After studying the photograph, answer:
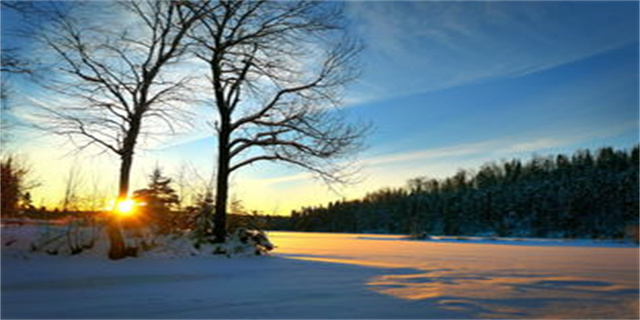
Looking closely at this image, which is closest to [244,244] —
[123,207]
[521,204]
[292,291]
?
[123,207]

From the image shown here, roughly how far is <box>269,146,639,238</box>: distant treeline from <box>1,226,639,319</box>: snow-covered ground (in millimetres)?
57028

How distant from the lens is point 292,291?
289 inches

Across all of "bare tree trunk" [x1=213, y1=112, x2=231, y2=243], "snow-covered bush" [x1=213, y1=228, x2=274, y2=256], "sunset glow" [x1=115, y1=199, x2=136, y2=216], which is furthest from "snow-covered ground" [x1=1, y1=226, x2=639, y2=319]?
"bare tree trunk" [x1=213, y1=112, x2=231, y2=243]

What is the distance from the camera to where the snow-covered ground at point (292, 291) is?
18.8 ft

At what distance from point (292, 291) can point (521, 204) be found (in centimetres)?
8876

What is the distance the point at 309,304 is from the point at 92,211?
8.47m

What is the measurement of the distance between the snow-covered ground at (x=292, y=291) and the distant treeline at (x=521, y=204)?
57.0m

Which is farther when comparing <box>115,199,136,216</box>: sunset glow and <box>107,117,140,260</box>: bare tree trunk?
<box>115,199,136,216</box>: sunset glow

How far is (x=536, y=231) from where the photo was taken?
81.2 meters

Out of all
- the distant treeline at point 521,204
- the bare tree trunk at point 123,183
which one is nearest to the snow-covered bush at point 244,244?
the bare tree trunk at point 123,183

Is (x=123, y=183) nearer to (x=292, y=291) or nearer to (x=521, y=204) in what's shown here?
(x=292, y=291)

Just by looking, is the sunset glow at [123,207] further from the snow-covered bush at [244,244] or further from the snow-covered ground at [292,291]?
the snow-covered bush at [244,244]

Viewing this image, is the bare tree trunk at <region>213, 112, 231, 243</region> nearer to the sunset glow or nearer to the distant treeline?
the sunset glow

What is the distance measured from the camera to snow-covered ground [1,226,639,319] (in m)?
5.74
